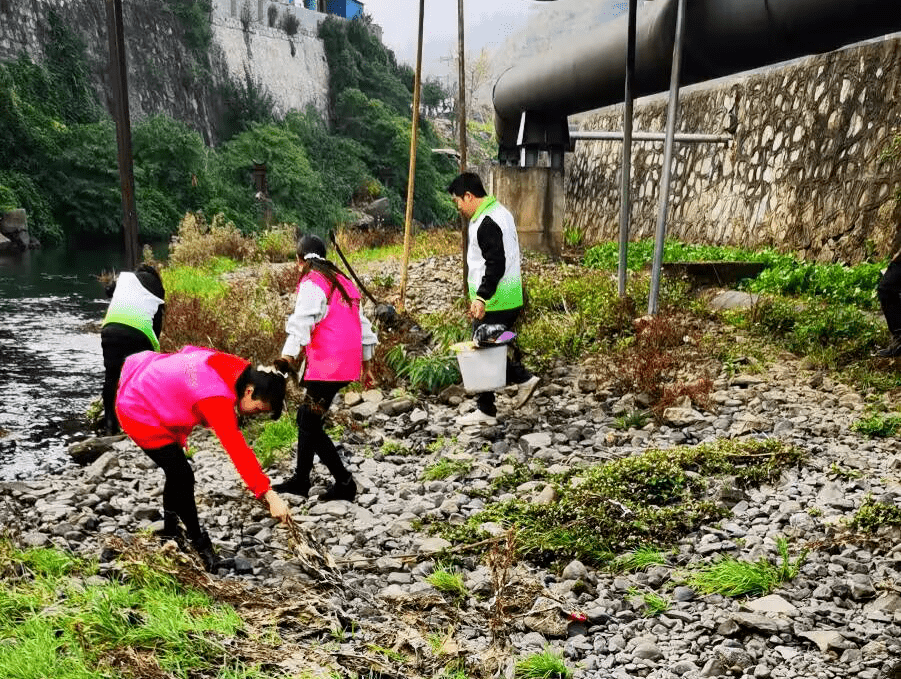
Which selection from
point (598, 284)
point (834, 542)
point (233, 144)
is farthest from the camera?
point (233, 144)

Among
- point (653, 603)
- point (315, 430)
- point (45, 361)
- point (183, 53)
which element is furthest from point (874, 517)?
point (183, 53)

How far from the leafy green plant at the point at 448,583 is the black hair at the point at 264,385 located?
106 centimetres

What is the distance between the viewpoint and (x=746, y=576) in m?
3.52

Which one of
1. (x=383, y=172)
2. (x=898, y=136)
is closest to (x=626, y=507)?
(x=898, y=136)

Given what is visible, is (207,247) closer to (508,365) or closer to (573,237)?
(573,237)

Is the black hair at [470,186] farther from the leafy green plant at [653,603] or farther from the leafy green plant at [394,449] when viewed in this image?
the leafy green plant at [653,603]

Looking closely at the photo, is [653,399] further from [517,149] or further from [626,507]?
[517,149]

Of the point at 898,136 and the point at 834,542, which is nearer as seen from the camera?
the point at 834,542

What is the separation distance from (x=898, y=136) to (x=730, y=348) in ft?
9.34

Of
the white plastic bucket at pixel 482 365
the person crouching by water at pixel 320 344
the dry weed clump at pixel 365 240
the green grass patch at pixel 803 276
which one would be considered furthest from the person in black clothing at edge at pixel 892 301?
the dry weed clump at pixel 365 240

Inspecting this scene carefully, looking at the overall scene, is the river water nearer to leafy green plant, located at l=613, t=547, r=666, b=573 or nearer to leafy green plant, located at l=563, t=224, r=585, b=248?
leafy green plant, located at l=613, t=547, r=666, b=573

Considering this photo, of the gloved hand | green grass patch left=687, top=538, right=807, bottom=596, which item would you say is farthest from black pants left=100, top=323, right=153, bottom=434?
green grass patch left=687, top=538, right=807, bottom=596

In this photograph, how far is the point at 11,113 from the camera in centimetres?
2459

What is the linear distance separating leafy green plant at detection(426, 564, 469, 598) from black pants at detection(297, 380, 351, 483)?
1325 millimetres
